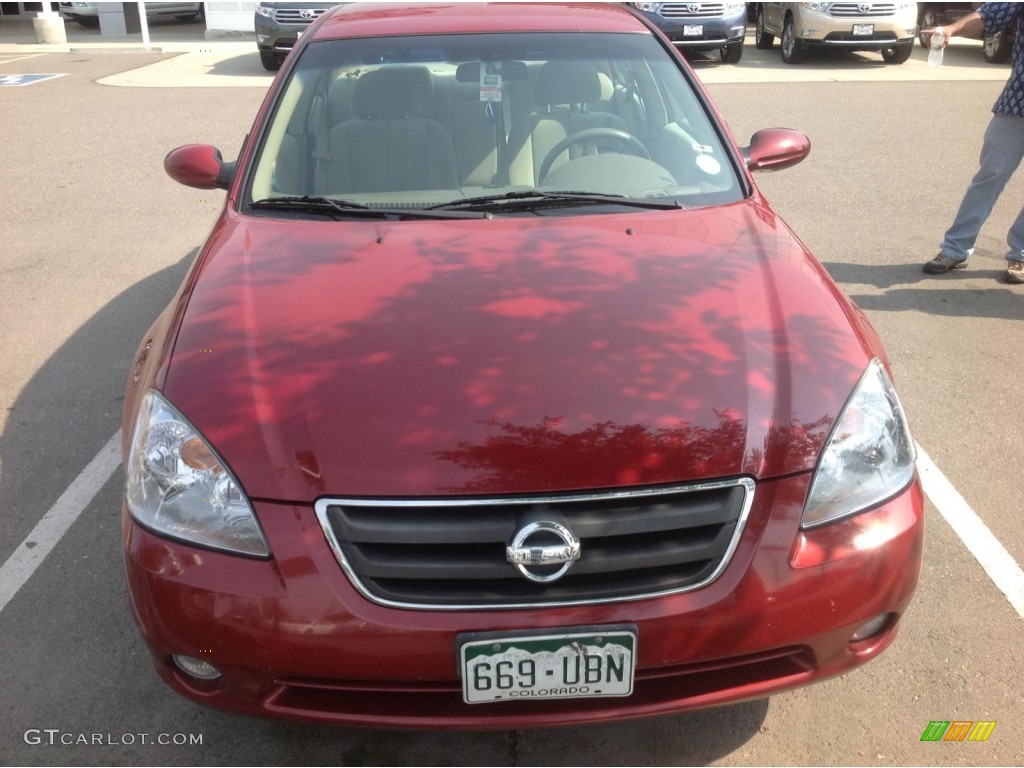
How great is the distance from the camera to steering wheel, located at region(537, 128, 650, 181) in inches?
142

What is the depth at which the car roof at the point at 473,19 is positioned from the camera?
3.90m

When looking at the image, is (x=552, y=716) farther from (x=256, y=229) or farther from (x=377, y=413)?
(x=256, y=229)

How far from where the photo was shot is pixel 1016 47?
564 cm

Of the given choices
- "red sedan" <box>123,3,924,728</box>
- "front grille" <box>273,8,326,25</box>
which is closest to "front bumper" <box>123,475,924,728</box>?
"red sedan" <box>123,3,924,728</box>

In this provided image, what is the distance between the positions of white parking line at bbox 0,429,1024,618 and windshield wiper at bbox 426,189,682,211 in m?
1.48

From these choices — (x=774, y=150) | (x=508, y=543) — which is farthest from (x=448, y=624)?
(x=774, y=150)

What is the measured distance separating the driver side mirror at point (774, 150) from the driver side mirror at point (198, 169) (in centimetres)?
193

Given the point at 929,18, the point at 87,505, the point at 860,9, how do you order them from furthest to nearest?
1. the point at 929,18
2. the point at 860,9
3. the point at 87,505

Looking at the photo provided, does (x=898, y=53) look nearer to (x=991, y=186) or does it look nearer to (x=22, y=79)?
(x=991, y=186)

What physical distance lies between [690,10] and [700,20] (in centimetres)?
22

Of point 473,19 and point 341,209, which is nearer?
point 341,209

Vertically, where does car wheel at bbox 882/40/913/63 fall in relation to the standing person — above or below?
below

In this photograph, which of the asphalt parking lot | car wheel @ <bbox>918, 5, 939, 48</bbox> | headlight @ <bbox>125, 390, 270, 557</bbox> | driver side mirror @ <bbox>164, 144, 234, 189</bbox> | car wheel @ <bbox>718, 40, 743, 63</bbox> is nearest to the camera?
headlight @ <bbox>125, 390, 270, 557</bbox>

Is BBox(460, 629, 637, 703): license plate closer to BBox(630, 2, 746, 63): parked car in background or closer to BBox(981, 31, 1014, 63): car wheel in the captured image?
BBox(630, 2, 746, 63): parked car in background
